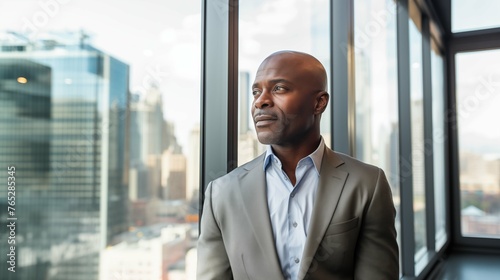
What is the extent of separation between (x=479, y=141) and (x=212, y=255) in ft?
17.0

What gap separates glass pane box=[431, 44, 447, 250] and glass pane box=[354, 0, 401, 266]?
1581mm

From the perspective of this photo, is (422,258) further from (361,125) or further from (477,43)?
(477,43)

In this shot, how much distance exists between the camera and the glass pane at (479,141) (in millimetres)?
5262

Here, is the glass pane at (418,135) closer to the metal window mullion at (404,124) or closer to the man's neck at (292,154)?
the metal window mullion at (404,124)

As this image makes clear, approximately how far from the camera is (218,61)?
1.45 meters

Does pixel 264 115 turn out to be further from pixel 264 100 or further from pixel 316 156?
pixel 316 156

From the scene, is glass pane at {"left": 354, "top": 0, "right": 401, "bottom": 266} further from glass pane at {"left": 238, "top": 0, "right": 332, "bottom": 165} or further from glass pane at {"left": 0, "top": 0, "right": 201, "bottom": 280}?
glass pane at {"left": 0, "top": 0, "right": 201, "bottom": 280}

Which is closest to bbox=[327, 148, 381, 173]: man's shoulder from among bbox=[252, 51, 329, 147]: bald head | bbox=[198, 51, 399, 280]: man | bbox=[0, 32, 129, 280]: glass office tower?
bbox=[198, 51, 399, 280]: man

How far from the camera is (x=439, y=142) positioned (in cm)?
512

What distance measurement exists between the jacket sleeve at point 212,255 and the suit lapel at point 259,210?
99mm

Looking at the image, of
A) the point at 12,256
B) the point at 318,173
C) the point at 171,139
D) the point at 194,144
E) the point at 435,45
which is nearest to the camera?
the point at 12,256

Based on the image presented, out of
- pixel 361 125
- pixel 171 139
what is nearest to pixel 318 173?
pixel 171 139

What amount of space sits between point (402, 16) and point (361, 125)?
128 cm

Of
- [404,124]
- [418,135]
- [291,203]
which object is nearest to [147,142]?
[291,203]
